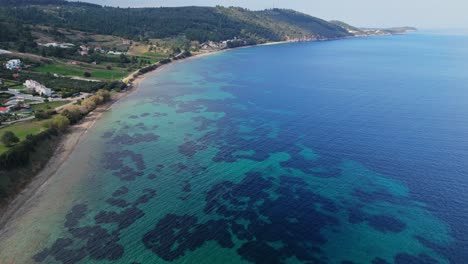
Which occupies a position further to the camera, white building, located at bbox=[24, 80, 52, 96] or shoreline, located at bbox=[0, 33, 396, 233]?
white building, located at bbox=[24, 80, 52, 96]

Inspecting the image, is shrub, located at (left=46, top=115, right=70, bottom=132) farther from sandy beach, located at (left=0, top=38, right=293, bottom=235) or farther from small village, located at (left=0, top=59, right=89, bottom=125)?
small village, located at (left=0, top=59, right=89, bottom=125)

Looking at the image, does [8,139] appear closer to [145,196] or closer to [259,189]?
[145,196]

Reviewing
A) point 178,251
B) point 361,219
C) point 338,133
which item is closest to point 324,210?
point 361,219

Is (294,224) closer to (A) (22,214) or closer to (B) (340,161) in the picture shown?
(B) (340,161)

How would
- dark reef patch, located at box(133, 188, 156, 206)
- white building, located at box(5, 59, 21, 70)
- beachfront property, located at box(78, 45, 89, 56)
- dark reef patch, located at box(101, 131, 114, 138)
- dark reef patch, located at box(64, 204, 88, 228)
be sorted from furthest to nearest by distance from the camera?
1. beachfront property, located at box(78, 45, 89, 56)
2. white building, located at box(5, 59, 21, 70)
3. dark reef patch, located at box(101, 131, 114, 138)
4. dark reef patch, located at box(133, 188, 156, 206)
5. dark reef patch, located at box(64, 204, 88, 228)

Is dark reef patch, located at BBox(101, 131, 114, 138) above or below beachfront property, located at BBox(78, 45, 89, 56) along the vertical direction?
below

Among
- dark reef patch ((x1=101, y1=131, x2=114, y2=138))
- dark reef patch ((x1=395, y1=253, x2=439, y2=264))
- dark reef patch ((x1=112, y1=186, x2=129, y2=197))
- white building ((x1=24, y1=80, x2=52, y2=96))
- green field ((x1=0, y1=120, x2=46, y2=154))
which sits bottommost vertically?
dark reef patch ((x1=395, y1=253, x2=439, y2=264))

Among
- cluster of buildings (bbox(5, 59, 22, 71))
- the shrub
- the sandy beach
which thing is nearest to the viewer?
the sandy beach

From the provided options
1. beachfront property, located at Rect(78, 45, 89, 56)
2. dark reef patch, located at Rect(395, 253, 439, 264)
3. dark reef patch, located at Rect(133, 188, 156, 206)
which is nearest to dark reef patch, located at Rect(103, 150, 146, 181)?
dark reef patch, located at Rect(133, 188, 156, 206)
